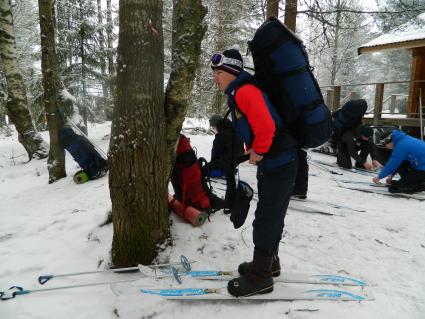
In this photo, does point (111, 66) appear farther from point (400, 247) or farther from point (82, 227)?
point (400, 247)

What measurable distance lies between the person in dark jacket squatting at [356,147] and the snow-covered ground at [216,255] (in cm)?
251

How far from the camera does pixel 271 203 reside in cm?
239

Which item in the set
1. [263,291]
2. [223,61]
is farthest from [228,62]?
[263,291]

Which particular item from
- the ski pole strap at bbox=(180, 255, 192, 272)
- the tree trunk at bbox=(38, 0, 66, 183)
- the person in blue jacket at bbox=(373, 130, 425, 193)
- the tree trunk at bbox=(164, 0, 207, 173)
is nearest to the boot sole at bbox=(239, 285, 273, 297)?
the ski pole strap at bbox=(180, 255, 192, 272)

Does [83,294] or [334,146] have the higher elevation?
[334,146]

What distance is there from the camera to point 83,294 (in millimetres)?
2566

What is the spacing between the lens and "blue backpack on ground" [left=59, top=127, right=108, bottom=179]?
635cm

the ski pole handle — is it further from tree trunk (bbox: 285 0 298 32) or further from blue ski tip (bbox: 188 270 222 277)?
tree trunk (bbox: 285 0 298 32)

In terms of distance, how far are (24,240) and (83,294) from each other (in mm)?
1535

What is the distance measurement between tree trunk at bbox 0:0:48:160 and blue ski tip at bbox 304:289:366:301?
31.4 feet

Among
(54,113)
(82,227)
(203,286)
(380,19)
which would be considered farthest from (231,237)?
(380,19)

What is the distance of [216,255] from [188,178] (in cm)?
107

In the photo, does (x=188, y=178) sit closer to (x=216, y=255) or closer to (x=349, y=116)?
(x=216, y=255)

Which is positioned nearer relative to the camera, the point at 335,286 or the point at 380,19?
the point at 335,286
